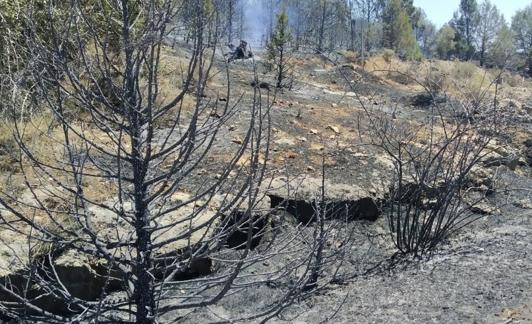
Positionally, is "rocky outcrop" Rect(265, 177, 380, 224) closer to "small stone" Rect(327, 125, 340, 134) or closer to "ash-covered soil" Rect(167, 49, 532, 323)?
"ash-covered soil" Rect(167, 49, 532, 323)

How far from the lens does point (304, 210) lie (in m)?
6.12

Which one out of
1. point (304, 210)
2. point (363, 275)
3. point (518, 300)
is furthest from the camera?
point (304, 210)

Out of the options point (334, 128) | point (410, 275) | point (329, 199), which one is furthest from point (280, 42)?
point (410, 275)

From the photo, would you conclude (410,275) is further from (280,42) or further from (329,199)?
(280,42)

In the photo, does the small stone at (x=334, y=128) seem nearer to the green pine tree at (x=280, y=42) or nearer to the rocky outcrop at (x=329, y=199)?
the rocky outcrop at (x=329, y=199)

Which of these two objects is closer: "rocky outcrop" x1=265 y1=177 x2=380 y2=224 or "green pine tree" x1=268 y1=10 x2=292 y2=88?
"rocky outcrop" x1=265 y1=177 x2=380 y2=224

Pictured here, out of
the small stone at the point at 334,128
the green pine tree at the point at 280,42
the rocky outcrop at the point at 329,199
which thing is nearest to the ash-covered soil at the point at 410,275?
the rocky outcrop at the point at 329,199

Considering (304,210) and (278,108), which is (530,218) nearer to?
(304,210)

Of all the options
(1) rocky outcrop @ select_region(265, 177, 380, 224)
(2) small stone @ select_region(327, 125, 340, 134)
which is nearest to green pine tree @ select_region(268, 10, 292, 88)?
(2) small stone @ select_region(327, 125, 340, 134)

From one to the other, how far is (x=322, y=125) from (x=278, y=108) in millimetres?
1239

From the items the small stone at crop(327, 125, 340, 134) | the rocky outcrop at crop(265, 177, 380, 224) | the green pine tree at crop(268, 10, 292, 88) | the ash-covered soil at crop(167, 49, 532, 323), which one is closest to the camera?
the ash-covered soil at crop(167, 49, 532, 323)

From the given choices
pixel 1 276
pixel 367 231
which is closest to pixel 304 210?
pixel 367 231

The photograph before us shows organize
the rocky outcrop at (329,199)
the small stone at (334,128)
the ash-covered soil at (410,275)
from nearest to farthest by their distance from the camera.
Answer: the ash-covered soil at (410,275) < the rocky outcrop at (329,199) < the small stone at (334,128)

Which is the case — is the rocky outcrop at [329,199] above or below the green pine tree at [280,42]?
below
